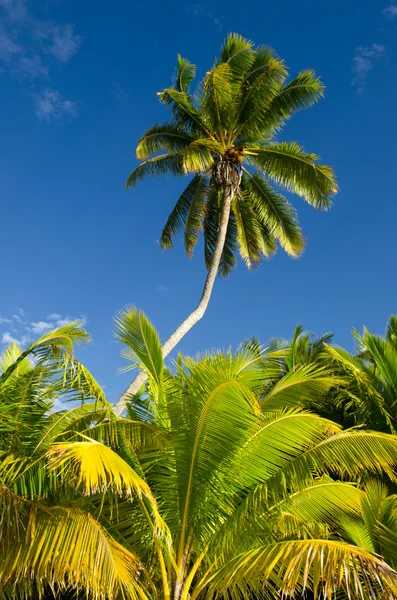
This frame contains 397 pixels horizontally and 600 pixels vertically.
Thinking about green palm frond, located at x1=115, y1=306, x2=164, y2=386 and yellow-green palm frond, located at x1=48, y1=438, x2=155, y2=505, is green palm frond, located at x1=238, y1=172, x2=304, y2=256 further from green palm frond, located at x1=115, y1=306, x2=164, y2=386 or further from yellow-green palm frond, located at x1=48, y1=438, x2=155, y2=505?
yellow-green palm frond, located at x1=48, y1=438, x2=155, y2=505

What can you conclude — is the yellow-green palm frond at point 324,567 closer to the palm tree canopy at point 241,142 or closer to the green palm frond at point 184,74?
the palm tree canopy at point 241,142

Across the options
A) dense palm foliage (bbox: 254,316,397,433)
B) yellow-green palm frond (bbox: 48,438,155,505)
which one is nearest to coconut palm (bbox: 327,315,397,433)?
dense palm foliage (bbox: 254,316,397,433)

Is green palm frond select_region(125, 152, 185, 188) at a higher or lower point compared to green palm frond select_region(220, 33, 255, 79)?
lower

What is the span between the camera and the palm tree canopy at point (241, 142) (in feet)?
51.9

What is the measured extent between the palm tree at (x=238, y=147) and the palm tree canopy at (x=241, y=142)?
30 millimetres

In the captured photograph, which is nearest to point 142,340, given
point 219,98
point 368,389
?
point 368,389

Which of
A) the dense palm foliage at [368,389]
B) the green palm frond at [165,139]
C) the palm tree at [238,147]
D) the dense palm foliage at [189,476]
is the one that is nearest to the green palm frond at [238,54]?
the palm tree at [238,147]

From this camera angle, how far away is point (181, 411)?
737cm

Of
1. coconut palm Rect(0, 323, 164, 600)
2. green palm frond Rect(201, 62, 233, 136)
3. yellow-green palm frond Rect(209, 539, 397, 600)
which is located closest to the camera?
yellow-green palm frond Rect(209, 539, 397, 600)

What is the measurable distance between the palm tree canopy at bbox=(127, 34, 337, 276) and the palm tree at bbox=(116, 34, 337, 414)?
30 mm

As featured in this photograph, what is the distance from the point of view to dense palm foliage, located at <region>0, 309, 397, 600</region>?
6316 mm

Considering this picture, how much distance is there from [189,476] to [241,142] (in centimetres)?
1212

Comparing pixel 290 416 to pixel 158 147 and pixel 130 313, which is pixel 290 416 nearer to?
pixel 130 313

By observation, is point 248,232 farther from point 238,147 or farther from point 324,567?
point 324,567
